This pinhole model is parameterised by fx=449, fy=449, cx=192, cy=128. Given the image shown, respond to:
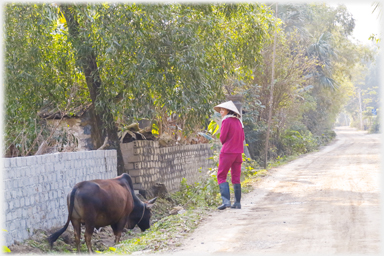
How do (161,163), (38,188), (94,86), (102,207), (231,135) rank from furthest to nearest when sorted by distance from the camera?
(161,163) → (94,86) → (231,135) → (38,188) → (102,207)

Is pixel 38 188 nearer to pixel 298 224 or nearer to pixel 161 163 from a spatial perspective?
pixel 298 224

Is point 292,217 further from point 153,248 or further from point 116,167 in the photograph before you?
point 116,167

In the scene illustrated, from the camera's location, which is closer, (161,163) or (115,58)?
(115,58)

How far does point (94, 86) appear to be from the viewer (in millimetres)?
11359

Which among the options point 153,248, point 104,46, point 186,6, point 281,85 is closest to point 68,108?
point 104,46

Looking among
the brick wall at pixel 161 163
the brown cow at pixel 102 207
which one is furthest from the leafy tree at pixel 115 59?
the brown cow at pixel 102 207

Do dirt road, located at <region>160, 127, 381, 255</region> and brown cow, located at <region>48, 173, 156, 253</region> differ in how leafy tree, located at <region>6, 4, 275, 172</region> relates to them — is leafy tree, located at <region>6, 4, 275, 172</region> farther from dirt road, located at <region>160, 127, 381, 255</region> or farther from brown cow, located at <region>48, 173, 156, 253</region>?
dirt road, located at <region>160, 127, 381, 255</region>

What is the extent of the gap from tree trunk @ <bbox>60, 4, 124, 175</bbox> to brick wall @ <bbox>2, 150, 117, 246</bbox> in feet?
6.47

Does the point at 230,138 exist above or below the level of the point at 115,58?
below

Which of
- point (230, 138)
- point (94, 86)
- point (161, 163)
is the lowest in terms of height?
point (161, 163)

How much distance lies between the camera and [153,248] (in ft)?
19.4

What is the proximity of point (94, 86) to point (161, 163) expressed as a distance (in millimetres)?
3801

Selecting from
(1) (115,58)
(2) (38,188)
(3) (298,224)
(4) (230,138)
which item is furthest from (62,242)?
(3) (298,224)

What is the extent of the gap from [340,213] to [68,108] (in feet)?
26.6
